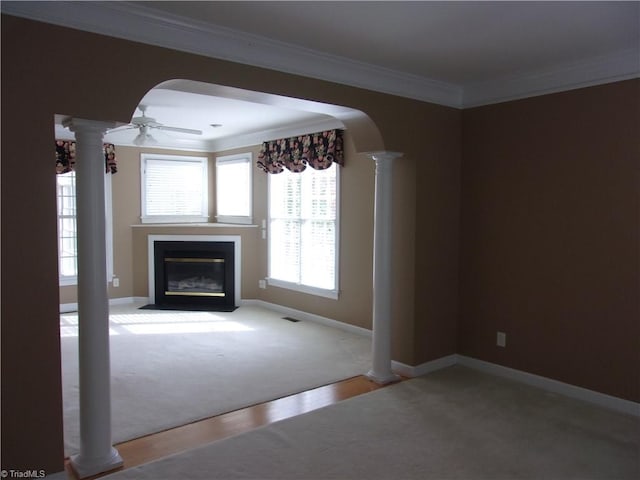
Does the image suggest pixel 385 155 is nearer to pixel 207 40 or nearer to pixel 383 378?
pixel 207 40

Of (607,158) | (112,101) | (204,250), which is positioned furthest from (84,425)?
(204,250)

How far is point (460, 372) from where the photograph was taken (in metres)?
4.53

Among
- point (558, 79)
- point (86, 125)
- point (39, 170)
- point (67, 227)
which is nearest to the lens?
point (39, 170)

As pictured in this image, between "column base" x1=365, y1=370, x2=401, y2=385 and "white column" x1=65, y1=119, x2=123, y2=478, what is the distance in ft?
6.89

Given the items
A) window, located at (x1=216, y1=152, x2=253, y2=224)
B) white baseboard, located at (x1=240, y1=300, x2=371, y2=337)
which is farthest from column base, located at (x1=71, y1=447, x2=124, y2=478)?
window, located at (x1=216, y1=152, x2=253, y2=224)

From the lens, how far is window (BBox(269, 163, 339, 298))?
20.0 ft

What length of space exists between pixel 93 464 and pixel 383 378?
227 centimetres

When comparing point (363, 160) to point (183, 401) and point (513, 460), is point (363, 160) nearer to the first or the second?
point (183, 401)

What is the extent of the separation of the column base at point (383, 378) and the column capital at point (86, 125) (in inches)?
110

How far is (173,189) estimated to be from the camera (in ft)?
25.4

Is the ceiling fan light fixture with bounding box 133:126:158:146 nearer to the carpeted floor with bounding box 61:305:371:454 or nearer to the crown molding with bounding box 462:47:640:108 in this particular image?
the carpeted floor with bounding box 61:305:371:454

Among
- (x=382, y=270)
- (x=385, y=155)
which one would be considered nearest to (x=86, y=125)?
(x=385, y=155)

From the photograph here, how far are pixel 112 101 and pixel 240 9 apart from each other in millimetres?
834

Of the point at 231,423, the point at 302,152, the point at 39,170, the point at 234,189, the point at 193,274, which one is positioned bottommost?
the point at 231,423
